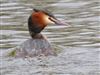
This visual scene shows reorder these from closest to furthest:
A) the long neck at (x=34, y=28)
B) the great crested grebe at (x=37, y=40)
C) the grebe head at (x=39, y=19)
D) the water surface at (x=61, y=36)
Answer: the water surface at (x=61, y=36), the great crested grebe at (x=37, y=40), the grebe head at (x=39, y=19), the long neck at (x=34, y=28)

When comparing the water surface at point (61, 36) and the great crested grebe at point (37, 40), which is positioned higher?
the great crested grebe at point (37, 40)

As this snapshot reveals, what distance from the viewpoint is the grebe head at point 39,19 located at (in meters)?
12.0

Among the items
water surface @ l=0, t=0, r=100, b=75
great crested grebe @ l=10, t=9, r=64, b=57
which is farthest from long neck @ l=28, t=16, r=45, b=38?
water surface @ l=0, t=0, r=100, b=75

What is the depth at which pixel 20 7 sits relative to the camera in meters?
17.4

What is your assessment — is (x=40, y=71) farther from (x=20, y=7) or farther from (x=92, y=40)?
(x=20, y=7)

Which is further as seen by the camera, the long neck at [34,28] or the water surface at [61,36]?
the long neck at [34,28]

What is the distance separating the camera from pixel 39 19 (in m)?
12.0

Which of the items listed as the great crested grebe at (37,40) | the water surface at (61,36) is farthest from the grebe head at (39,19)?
the water surface at (61,36)

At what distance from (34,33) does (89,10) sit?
184 inches

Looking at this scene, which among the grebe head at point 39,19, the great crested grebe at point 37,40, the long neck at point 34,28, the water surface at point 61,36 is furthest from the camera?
the long neck at point 34,28

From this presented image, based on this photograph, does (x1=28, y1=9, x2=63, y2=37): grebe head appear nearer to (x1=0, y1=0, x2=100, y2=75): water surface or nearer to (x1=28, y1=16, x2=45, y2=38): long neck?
(x1=28, y1=16, x2=45, y2=38): long neck

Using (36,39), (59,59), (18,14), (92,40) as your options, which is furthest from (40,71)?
(18,14)

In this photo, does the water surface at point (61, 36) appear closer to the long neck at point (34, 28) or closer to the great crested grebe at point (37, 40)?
the great crested grebe at point (37, 40)

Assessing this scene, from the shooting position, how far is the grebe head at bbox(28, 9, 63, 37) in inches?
471
